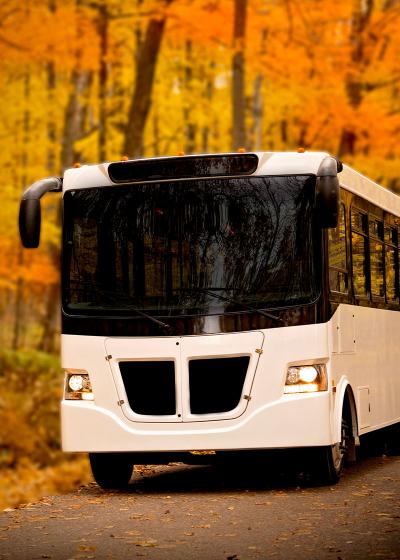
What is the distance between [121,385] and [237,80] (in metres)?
17.5

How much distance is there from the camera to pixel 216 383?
11.6 m

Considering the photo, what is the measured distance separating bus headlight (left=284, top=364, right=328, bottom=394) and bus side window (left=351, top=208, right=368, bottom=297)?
1.89m

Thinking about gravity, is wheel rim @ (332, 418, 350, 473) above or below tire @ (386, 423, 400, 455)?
above

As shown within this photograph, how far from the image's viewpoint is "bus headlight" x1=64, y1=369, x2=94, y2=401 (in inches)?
471

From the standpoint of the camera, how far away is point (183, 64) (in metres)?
36.9

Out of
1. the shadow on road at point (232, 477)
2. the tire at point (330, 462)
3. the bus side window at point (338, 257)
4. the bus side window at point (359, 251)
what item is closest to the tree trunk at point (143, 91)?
the shadow on road at point (232, 477)

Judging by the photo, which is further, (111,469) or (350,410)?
(350,410)

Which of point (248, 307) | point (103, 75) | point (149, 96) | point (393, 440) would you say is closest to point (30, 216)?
point (248, 307)

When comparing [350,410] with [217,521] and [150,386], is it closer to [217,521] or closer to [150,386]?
[150,386]

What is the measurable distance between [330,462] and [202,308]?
5.82 ft

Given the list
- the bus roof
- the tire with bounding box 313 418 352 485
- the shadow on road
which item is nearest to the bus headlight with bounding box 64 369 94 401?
the shadow on road

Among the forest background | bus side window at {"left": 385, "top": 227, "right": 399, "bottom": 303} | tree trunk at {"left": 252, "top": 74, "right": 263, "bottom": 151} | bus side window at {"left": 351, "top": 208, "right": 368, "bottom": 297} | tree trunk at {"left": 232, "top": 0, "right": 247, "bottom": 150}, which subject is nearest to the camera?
bus side window at {"left": 351, "top": 208, "right": 368, "bottom": 297}

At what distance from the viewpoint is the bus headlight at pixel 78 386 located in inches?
471

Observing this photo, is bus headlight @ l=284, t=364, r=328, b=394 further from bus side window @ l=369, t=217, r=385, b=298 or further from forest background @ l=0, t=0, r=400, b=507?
forest background @ l=0, t=0, r=400, b=507
